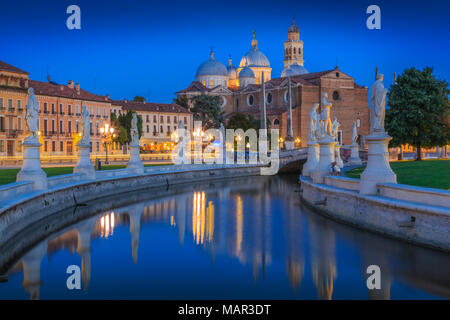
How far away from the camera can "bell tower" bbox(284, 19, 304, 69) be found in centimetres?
13662

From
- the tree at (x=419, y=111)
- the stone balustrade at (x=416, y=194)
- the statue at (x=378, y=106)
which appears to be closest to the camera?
the stone balustrade at (x=416, y=194)

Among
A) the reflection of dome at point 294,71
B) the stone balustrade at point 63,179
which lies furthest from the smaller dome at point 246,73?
the stone balustrade at point 63,179

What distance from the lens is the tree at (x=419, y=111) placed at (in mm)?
46469

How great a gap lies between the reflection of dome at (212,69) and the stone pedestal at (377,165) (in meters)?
109

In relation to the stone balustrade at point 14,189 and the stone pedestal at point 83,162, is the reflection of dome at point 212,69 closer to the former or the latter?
the stone pedestal at point 83,162

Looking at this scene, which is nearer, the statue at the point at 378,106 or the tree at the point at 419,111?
the statue at the point at 378,106

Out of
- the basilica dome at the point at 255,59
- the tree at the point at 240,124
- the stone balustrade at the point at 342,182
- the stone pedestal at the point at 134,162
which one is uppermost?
the basilica dome at the point at 255,59

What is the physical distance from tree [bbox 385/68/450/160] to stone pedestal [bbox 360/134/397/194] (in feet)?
101

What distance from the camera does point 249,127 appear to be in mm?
85625

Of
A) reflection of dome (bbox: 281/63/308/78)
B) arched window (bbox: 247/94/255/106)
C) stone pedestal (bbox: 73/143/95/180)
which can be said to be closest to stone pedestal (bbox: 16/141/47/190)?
stone pedestal (bbox: 73/143/95/180)

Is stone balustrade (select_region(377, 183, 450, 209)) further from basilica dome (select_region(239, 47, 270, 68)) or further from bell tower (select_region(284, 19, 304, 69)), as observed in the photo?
bell tower (select_region(284, 19, 304, 69))

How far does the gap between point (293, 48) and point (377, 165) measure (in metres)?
123

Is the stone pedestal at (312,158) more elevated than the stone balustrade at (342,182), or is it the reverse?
the stone pedestal at (312,158)
